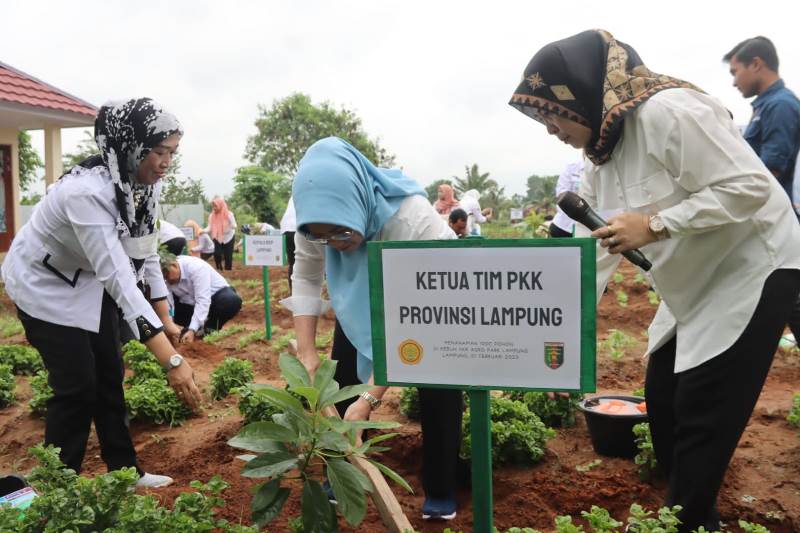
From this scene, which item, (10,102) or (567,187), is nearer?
(567,187)

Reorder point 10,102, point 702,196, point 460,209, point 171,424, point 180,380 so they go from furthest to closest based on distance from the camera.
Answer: point 10,102
point 460,209
point 171,424
point 180,380
point 702,196

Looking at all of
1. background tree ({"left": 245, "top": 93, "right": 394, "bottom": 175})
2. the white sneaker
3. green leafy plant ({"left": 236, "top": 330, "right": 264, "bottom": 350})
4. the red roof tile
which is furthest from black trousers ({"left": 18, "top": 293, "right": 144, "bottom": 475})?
background tree ({"left": 245, "top": 93, "right": 394, "bottom": 175})

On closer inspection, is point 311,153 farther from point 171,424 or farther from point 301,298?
point 171,424

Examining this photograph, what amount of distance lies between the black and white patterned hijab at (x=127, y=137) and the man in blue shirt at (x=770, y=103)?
3402 mm

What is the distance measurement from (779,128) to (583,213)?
2.93m

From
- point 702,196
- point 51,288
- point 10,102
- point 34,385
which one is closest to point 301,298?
point 51,288

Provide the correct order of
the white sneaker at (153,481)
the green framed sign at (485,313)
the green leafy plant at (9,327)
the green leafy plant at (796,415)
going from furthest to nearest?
the green leafy plant at (9,327) < the green leafy plant at (796,415) < the white sneaker at (153,481) < the green framed sign at (485,313)

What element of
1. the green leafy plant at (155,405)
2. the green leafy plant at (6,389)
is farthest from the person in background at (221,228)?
the green leafy plant at (155,405)

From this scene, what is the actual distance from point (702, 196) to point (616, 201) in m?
0.39

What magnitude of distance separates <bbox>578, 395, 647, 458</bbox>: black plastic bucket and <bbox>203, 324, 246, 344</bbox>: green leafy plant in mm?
4216

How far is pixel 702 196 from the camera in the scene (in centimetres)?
172

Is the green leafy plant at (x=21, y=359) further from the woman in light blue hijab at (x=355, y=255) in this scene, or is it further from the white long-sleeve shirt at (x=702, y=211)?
the white long-sleeve shirt at (x=702, y=211)

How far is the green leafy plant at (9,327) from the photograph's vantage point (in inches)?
282

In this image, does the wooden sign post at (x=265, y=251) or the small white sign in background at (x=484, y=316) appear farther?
the wooden sign post at (x=265, y=251)
